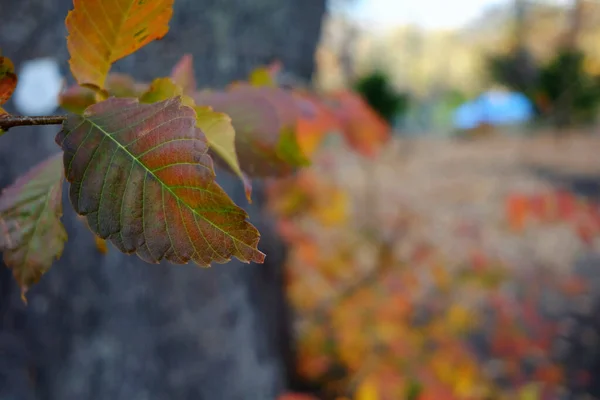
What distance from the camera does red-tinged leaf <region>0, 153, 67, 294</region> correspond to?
477 mm

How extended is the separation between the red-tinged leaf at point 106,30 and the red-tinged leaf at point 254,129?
0.18 metres

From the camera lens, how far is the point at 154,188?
0.36 m

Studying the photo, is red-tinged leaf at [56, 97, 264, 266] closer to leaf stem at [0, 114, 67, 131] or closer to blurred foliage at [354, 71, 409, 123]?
leaf stem at [0, 114, 67, 131]

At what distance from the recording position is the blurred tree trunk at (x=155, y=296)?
1.19 meters

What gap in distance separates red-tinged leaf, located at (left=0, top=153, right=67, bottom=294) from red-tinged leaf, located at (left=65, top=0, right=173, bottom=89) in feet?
0.34

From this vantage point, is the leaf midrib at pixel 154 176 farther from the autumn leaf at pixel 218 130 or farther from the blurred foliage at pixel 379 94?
the blurred foliage at pixel 379 94

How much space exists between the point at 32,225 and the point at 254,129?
283mm

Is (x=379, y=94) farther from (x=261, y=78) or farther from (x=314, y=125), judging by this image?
(x=261, y=78)

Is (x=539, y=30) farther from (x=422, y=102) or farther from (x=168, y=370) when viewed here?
(x=168, y=370)

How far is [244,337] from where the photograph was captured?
1.61 meters

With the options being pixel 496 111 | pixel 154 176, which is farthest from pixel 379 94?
pixel 154 176

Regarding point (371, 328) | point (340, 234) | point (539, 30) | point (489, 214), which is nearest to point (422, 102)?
point (539, 30)

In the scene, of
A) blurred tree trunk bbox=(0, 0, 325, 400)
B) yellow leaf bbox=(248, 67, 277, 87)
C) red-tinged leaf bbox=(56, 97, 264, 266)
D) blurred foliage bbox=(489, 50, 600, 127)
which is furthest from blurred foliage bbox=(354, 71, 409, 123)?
red-tinged leaf bbox=(56, 97, 264, 266)

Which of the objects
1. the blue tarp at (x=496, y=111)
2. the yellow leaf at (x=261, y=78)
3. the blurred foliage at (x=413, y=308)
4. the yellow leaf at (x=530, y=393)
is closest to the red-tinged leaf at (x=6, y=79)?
the yellow leaf at (x=261, y=78)
